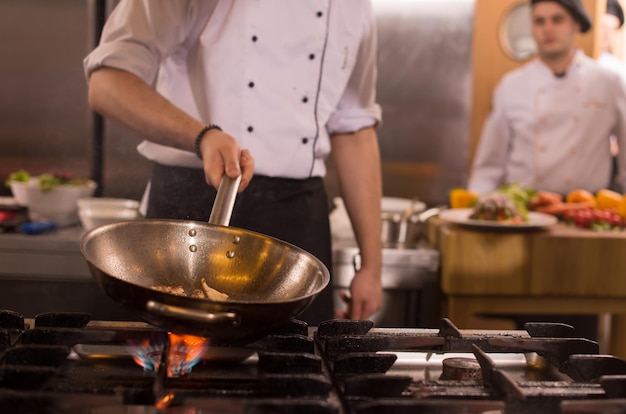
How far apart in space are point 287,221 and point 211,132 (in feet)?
1.17

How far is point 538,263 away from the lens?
7.38 feet

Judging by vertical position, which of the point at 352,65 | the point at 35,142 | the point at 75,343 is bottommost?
the point at 75,343

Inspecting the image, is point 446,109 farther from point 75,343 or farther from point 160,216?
point 75,343

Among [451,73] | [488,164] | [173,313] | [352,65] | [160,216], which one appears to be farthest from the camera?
[488,164]

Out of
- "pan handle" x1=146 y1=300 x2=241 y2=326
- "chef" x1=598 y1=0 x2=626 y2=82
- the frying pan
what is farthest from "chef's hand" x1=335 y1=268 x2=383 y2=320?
"chef" x1=598 y1=0 x2=626 y2=82

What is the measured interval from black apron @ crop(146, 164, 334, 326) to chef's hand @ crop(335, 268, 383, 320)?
0.06 meters

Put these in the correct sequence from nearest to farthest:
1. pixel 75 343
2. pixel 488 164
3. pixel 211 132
A: pixel 75 343
pixel 211 132
pixel 488 164

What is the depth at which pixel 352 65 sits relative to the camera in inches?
59.6

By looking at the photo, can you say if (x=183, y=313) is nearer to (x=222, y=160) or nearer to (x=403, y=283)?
(x=222, y=160)

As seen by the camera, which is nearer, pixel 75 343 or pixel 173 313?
pixel 173 313

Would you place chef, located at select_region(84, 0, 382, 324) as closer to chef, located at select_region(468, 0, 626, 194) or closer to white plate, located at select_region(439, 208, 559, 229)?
white plate, located at select_region(439, 208, 559, 229)

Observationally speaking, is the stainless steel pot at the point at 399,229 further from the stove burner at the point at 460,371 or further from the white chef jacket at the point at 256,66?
the stove burner at the point at 460,371

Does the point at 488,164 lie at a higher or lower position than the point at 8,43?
lower

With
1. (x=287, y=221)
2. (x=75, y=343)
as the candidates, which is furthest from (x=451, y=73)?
(x=75, y=343)
